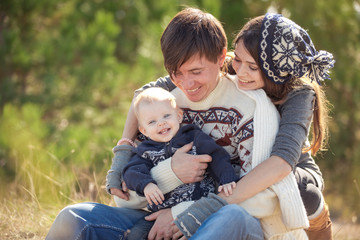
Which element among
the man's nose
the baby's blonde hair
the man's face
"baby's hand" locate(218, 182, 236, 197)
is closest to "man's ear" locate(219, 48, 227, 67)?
the man's face

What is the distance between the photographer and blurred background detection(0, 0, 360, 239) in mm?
5066

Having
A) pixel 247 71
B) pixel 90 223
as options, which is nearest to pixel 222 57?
pixel 247 71

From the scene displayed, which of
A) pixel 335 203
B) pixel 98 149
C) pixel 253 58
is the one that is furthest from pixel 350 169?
pixel 253 58

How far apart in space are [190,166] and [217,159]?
119 mm

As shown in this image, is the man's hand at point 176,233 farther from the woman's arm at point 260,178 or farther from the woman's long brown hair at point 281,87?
the woman's long brown hair at point 281,87

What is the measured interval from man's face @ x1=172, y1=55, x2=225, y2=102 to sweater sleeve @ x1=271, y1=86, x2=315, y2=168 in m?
0.34

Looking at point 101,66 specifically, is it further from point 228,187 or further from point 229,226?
point 229,226

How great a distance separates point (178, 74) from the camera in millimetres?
2104

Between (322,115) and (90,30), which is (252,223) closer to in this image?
(322,115)

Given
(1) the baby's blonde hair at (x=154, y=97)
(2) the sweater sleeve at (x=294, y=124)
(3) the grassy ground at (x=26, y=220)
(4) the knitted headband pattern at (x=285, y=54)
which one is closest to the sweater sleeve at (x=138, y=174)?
(1) the baby's blonde hair at (x=154, y=97)

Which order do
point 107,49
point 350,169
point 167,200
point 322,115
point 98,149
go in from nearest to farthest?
point 167,200, point 322,115, point 98,149, point 107,49, point 350,169

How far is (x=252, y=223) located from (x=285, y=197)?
0.58ft

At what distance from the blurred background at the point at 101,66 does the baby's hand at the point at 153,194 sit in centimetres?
263

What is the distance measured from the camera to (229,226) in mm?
1688
